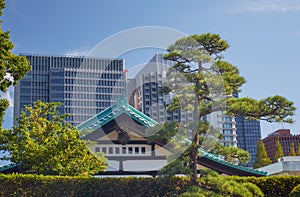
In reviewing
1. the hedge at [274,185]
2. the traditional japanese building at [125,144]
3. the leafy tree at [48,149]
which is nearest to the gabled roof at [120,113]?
the traditional japanese building at [125,144]

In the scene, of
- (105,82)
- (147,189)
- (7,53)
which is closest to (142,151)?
(147,189)

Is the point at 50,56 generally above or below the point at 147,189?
above

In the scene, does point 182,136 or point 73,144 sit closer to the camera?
point 182,136

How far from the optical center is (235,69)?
48.0ft

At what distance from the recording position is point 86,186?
48.7 feet

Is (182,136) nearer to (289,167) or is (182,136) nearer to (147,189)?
(147,189)

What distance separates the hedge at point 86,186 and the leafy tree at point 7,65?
253cm

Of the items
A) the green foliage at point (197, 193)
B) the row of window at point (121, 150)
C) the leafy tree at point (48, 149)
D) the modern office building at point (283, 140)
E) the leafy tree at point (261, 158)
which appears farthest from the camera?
the modern office building at point (283, 140)

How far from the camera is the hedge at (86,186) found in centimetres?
1451

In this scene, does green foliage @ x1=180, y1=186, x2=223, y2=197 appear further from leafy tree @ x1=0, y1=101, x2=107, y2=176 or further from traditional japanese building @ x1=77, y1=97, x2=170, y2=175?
leafy tree @ x1=0, y1=101, x2=107, y2=176

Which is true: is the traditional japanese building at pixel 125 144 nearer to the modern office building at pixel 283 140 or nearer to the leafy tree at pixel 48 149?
the leafy tree at pixel 48 149

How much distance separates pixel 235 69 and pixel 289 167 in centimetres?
1290

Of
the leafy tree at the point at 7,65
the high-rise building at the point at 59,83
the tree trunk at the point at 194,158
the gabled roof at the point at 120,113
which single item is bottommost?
the tree trunk at the point at 194,158

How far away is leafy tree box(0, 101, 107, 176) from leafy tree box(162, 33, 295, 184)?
493 cm
